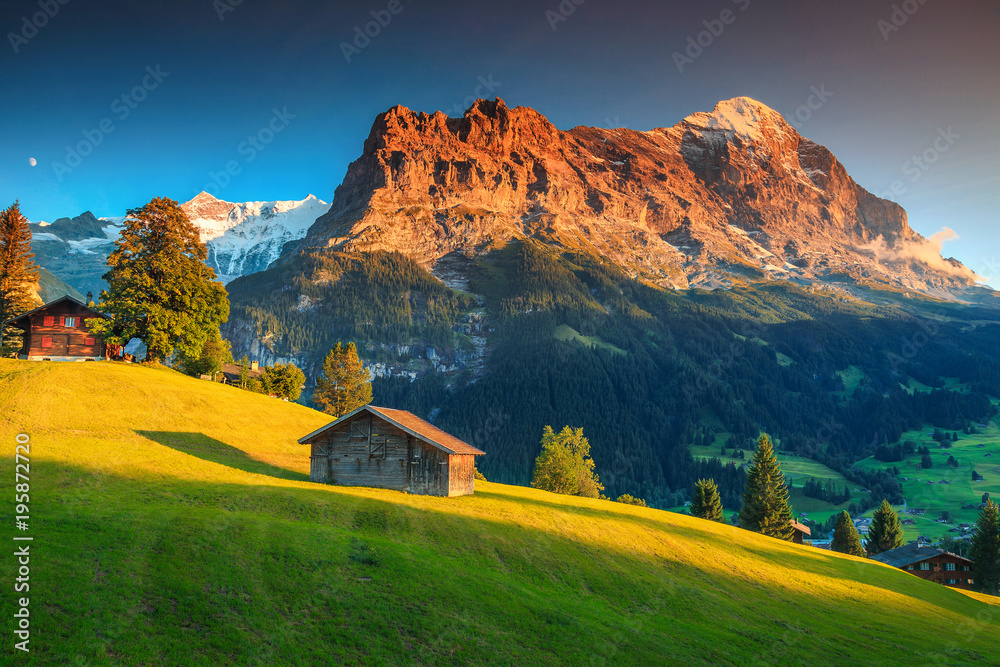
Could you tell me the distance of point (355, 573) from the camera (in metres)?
25.2

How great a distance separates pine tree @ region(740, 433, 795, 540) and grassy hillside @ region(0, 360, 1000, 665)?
42.0m

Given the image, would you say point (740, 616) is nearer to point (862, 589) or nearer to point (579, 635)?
point (579, 635)

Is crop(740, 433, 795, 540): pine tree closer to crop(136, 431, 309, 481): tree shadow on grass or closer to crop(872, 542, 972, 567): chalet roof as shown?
crop(872, 542, 972, 567): chalet roof

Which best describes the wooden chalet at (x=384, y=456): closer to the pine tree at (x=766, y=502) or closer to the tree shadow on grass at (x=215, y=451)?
the tree shadow on grass at (x=215, y=451)

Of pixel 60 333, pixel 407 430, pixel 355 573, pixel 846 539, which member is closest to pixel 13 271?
pixel 60 333

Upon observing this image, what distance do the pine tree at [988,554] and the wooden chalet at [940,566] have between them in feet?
10.6

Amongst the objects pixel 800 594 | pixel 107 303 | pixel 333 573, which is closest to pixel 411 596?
pixel 333 573

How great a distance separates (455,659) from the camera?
20859 millimetres

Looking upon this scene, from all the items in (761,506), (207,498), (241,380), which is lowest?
(761,506)

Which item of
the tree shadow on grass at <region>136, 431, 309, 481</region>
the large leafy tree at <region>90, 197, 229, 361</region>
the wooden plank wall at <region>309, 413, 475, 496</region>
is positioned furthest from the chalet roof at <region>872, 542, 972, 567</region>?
the large leafy tree at <region>90, 197, 229, 361</region>

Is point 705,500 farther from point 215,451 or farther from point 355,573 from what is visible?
point 355,573

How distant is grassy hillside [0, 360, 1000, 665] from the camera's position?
19.2m

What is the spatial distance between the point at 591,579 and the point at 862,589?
29.0 m

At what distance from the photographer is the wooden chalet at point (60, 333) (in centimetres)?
6644
